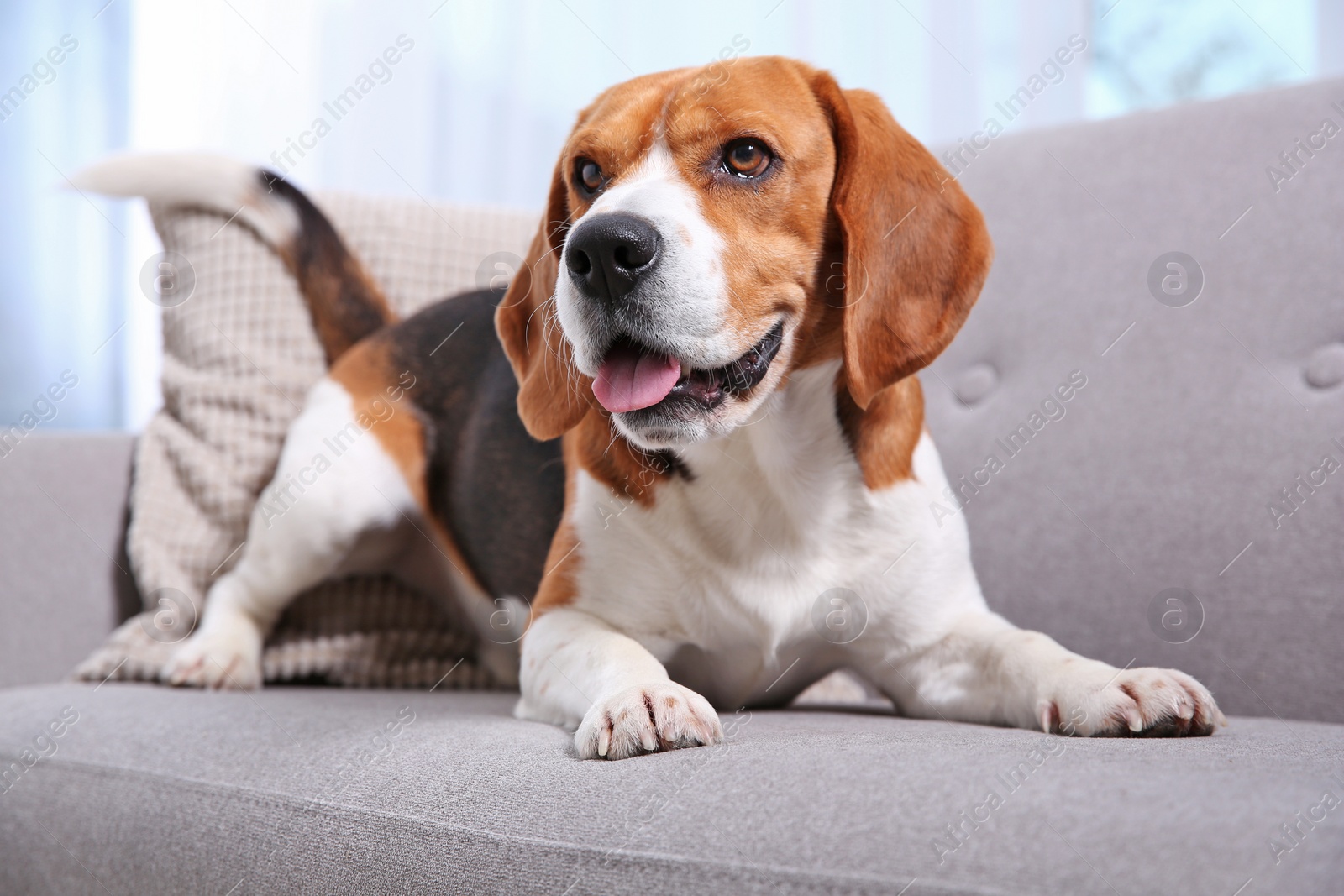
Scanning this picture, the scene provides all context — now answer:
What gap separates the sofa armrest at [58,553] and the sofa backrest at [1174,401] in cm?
177

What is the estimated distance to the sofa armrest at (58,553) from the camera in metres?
2.08

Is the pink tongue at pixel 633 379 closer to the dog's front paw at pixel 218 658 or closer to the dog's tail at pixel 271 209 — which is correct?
the dog's front paw at pixel 218 658

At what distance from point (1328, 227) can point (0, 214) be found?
170 inches

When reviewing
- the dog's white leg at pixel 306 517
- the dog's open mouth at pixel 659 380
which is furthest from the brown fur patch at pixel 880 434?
the dog's white leg at pixel 306 517

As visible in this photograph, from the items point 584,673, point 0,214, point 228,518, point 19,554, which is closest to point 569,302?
point 584,673

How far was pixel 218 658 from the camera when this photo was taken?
A: 199cm

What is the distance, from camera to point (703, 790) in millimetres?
1000

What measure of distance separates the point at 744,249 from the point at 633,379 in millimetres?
226

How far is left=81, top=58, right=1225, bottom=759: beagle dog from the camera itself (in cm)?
129

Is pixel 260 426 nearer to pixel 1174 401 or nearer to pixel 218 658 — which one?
pixel 218 658

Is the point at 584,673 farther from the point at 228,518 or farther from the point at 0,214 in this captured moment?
the point at 0,214

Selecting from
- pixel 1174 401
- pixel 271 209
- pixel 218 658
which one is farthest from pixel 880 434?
pixel 271 209

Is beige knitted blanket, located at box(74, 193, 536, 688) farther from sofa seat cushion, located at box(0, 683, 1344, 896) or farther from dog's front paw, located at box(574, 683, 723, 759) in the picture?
dog's front paw, located at box(574, 683, 723, 759)

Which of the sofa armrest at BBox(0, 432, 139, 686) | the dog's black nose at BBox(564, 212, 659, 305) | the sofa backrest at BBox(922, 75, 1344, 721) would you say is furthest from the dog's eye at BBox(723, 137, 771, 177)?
the sofa armrest at BBox(0, 432, 139, 686)
